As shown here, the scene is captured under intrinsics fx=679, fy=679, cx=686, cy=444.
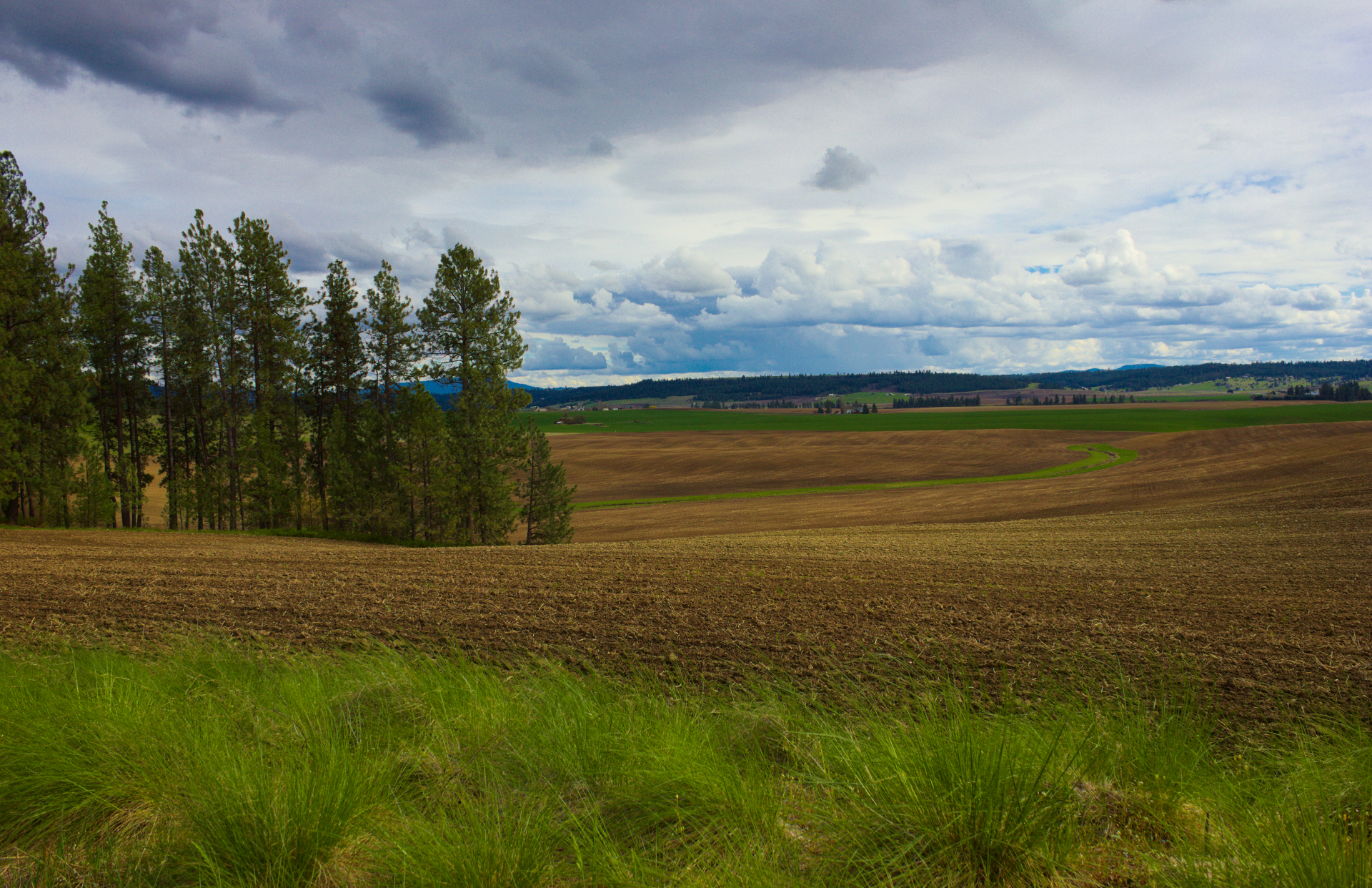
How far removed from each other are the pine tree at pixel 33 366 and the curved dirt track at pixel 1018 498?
25303 millimetres

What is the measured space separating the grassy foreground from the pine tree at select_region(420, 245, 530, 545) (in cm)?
2834

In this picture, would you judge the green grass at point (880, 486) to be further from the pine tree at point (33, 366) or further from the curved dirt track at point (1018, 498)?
the pine tree at point (33, 366)

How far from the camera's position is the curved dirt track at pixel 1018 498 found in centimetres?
3703

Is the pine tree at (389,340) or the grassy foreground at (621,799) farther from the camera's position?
the pine tree at (389,340)

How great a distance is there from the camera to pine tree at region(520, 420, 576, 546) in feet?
120

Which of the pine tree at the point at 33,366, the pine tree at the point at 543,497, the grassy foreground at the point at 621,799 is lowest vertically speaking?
the pine tree at the point at 543,497

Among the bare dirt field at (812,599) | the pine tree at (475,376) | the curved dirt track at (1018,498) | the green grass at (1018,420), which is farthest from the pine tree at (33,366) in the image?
the green grass at (1018,420)


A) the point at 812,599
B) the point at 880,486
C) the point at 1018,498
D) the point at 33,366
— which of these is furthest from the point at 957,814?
the point at 880,486

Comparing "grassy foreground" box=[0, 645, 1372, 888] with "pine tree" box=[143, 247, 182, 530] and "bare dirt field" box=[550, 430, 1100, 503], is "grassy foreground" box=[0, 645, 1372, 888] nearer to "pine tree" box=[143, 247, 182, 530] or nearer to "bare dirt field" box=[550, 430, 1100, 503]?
"pine tree" box=[143, 247, 182, 530]

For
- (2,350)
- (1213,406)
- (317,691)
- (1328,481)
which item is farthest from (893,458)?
(1213,406)

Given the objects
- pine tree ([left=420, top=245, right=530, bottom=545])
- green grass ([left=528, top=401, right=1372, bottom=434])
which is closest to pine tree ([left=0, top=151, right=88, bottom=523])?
pine tree ([left=420, top=245, right=530, bottom=545])

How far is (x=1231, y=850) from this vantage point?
10.7 feet

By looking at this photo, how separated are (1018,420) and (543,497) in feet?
383

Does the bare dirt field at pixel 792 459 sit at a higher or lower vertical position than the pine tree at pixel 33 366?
lower
